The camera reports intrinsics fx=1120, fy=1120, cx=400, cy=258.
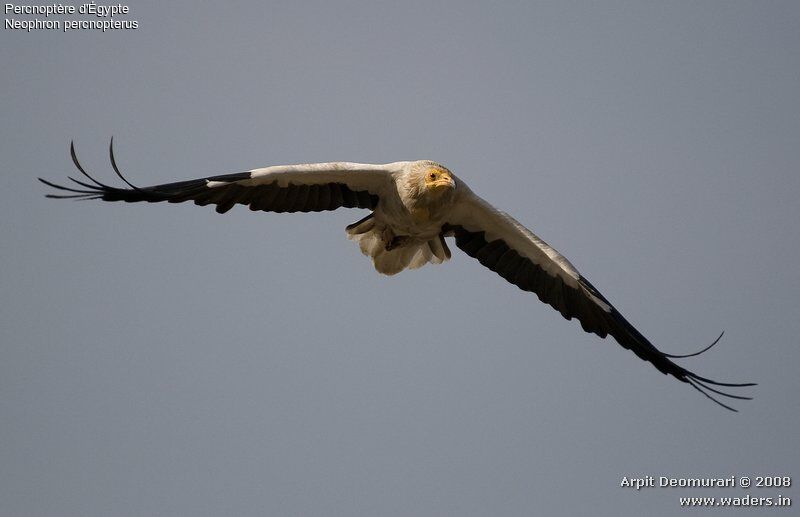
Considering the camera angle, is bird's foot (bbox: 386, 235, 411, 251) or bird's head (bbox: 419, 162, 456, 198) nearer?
bird's head (bbox: 419, 162, 456, 198)

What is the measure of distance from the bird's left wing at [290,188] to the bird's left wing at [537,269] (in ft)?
2.95

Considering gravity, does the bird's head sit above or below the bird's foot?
above

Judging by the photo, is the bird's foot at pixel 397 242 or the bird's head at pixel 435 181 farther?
the bird's foot at pixel 397 242

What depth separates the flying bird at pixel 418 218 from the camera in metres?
10.1

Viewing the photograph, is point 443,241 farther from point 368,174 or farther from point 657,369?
point 657,369

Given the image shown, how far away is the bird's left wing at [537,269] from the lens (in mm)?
10945

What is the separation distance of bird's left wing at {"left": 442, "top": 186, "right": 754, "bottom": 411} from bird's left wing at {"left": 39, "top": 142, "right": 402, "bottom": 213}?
0.90m

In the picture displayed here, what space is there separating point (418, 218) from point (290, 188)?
1.22m

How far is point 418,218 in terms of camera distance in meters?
10.4

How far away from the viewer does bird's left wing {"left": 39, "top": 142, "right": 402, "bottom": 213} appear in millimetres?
9883

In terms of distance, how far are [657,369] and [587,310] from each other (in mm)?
885

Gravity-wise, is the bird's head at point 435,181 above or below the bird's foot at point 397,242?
above

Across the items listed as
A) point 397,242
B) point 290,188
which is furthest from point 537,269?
point 290,188

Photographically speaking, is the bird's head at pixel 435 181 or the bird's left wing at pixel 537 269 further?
the bird's left wing at pixel 537 269
